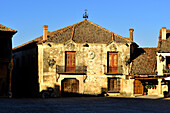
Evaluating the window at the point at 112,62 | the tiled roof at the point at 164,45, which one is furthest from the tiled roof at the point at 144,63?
the tiled roof at the point at 164,45

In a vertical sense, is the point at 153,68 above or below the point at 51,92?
above

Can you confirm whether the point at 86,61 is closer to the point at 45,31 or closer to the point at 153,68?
the point at 45,31

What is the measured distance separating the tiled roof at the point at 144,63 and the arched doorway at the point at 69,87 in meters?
6.60

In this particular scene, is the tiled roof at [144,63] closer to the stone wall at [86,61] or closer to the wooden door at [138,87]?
the stone wall at [86,61]

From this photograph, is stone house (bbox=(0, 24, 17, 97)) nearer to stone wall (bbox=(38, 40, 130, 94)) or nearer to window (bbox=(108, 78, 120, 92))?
stone wall (bbox=(38, 40, 130, 94))

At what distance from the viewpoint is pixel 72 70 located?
3756cm

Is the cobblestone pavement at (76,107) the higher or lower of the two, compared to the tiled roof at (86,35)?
lower

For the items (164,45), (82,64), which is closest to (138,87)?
(164,45)

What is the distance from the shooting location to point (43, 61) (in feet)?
123

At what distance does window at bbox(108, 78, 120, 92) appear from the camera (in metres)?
38.1

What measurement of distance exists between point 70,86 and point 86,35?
20.4 ft

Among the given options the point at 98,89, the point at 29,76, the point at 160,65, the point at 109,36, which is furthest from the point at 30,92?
the point at 160,65

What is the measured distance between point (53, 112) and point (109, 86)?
1873cm

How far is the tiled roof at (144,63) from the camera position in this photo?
38094mm
